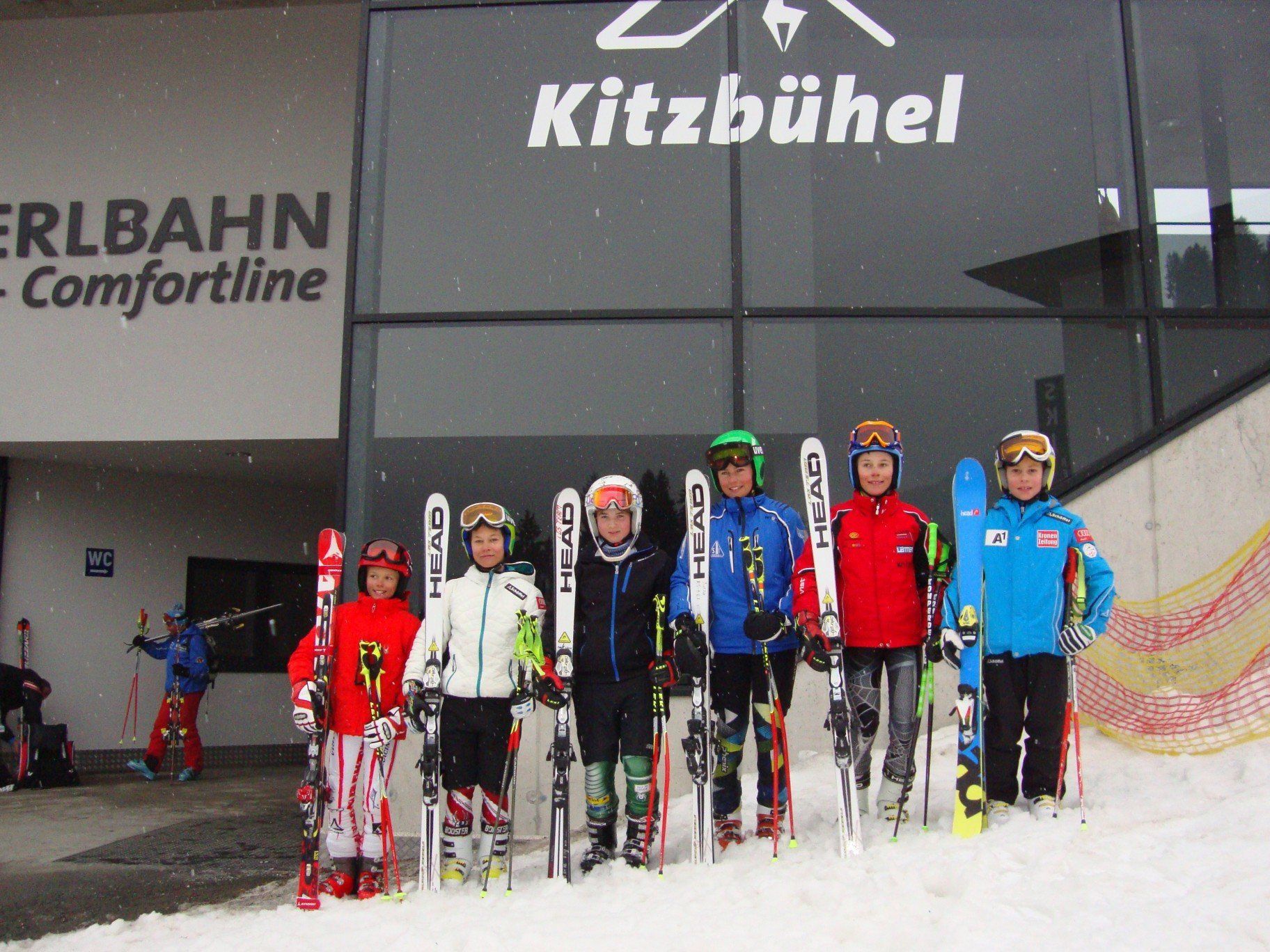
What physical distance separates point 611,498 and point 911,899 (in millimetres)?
1974

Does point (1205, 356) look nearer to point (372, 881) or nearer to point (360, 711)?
point (360, 711)

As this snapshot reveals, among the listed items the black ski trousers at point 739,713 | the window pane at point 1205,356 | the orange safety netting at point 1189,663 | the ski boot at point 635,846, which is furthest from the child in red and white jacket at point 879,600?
the window pane at point 1205,356

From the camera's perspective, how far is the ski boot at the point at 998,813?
418 cm

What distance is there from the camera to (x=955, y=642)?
420 cm

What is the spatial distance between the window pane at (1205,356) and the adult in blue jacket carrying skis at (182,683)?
29.7 feet

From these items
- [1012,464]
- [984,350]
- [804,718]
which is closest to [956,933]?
[1012,464]

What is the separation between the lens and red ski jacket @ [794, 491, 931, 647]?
442 cm

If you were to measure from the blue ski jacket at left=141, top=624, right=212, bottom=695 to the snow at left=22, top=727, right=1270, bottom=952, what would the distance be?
21.7 feet

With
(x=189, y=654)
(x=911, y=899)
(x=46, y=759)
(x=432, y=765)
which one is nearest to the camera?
(x=911, y=899)

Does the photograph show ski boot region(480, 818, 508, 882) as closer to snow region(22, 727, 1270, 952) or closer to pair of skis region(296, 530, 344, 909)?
snow region(22, 727, 1270, 952)

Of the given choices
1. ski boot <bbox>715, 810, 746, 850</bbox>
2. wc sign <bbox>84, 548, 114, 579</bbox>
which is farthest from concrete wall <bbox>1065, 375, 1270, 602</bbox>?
wc sign <bbox>84, 548, 114, 579</bbox>

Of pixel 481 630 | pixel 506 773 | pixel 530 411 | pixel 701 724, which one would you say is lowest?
pixel 506 773

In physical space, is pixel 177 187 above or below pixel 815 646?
above

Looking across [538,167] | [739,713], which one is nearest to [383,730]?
[739,713]
